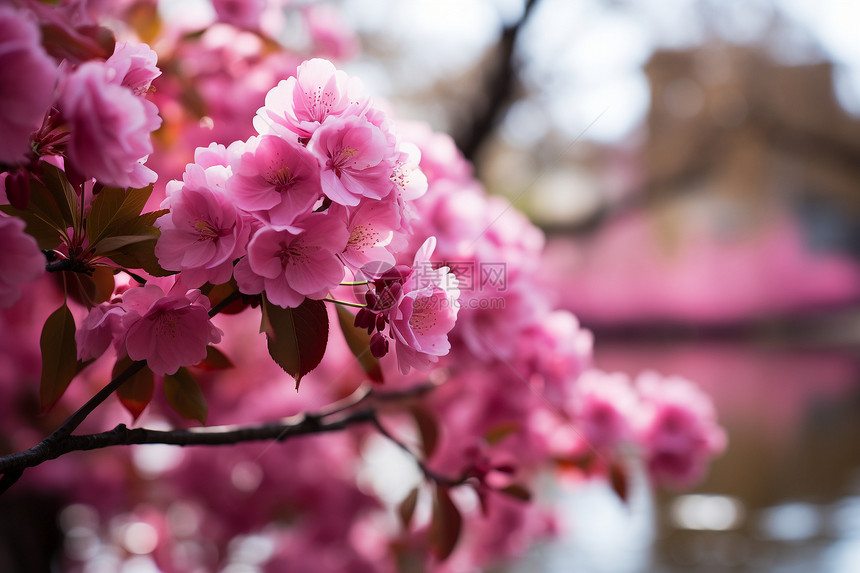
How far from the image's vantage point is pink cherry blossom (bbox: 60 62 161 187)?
22 cm

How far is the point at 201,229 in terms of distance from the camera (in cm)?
27

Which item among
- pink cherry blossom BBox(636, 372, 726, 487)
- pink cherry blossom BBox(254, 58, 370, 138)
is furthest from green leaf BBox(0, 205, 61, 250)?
pink cherry blossom BBox(636, 372, 726, 487)

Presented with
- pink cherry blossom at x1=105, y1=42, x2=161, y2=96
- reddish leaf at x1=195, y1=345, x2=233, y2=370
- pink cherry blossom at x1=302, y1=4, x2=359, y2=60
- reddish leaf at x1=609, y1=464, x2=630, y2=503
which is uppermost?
pink cherry blossom at x1=105, y1=42, x2=161, y2=96

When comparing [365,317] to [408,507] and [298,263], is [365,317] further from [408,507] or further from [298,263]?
[408,507]

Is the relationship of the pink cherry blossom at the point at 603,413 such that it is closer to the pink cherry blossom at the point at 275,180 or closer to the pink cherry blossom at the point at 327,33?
the pink cherry blossom at the point at 275,180

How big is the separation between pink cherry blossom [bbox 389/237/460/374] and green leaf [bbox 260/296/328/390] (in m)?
0.04

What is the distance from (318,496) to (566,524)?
37cm

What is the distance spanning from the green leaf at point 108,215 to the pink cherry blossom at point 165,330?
29 mm

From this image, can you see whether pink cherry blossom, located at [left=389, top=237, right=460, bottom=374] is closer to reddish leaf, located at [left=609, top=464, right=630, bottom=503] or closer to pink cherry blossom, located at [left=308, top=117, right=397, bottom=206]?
pink cherry blossom, located at [left=308, top=117, right=397, bottom=206]

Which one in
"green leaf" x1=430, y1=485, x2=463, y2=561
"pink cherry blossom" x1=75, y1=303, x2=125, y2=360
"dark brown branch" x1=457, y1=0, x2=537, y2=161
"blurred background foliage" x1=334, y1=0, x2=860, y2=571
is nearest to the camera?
"pink cherry blossom" x1=75, y1=303, x2=125, y2=360

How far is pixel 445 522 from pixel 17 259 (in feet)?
1.11

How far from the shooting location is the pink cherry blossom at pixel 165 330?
0.93ft

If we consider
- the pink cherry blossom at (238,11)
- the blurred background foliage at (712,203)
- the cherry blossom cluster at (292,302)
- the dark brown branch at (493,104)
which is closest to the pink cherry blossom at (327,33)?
the cherry blossom cluster at (292,302)

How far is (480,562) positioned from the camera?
0.87 m
